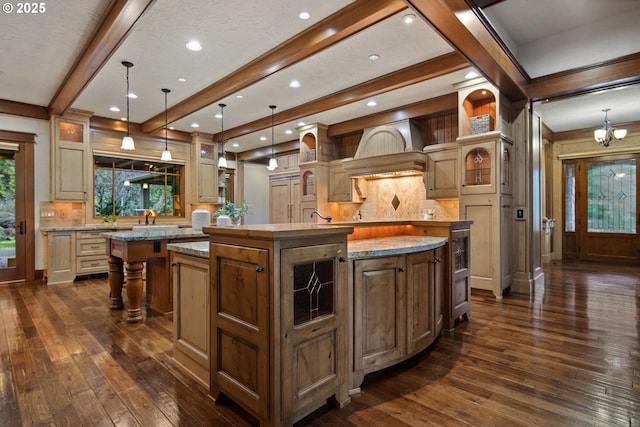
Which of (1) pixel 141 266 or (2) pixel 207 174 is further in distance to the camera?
(2) pixel 207 174

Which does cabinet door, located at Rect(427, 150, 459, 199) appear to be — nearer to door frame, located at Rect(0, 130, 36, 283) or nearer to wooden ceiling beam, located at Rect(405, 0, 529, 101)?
wooden ceiling beam, located at Rect(405, 0, 529, 101)

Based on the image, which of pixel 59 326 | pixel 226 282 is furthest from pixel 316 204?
pixel 226 282

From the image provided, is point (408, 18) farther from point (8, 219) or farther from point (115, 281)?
point (8, 219)

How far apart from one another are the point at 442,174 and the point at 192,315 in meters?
4.19

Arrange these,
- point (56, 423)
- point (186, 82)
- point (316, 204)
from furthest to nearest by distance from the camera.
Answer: point (316, 204), point (186, 82), point (56, 423)

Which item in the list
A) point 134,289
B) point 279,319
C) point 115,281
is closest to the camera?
point 279,319

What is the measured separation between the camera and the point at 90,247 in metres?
5.86

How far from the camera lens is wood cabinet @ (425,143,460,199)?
16.4 feet

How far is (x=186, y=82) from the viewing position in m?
4.74

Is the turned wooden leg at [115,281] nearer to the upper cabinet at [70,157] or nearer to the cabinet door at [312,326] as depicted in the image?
the upper cabinet at [70,157]

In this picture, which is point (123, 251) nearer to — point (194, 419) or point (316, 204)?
point (194, 419)

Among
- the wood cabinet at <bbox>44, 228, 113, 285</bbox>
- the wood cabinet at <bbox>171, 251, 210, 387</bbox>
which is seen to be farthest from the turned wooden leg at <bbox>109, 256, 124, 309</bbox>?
the wood cabinet at <bbox>171, 251, 210, 387</bbox>

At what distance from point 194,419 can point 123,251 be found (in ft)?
7.55

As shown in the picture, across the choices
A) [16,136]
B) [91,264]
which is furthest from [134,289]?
[16,136]
